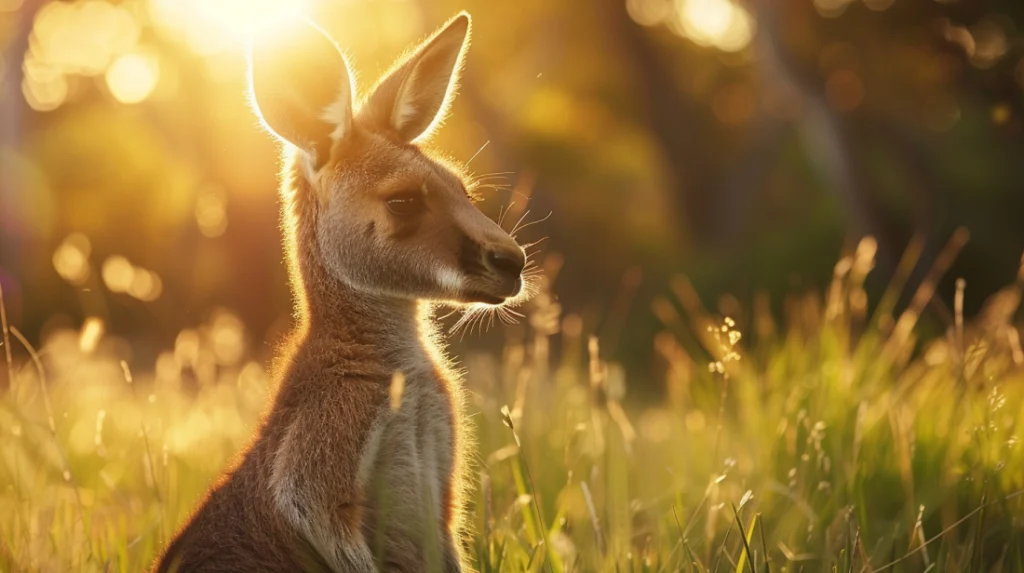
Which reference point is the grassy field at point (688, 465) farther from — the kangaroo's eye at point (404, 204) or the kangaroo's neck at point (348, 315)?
the kangaroo's eye at point (404, 204)

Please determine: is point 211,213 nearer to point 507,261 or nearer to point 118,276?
point 118,276

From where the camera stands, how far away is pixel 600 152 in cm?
2497

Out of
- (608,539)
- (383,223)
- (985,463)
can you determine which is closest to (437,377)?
(383,223)

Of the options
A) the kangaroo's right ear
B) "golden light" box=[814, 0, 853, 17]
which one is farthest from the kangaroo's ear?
"golden light" box=[814, 0, 853, 17]

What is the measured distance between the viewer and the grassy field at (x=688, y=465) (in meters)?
3.71

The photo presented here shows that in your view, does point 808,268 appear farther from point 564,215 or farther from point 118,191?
point 118,191

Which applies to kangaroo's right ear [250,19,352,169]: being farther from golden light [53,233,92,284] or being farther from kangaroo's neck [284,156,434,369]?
golden light [53,233,92,284]

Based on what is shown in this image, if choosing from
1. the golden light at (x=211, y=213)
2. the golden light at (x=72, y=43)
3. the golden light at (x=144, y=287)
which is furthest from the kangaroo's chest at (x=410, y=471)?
the golden light at (x=72, y=43)

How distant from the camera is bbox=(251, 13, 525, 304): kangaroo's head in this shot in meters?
3.63

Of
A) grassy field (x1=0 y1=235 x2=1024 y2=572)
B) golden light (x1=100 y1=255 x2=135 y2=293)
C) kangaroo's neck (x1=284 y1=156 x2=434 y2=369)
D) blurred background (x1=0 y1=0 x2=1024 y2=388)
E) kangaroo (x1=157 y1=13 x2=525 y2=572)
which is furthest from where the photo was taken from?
blurred background (x1=0 y1=0 x2=1024 y2=388)

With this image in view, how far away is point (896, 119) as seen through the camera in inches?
564

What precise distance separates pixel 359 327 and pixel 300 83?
94cm

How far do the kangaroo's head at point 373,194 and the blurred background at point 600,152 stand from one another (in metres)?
0.19

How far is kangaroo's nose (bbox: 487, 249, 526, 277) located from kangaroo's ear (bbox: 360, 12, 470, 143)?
2.51ft
